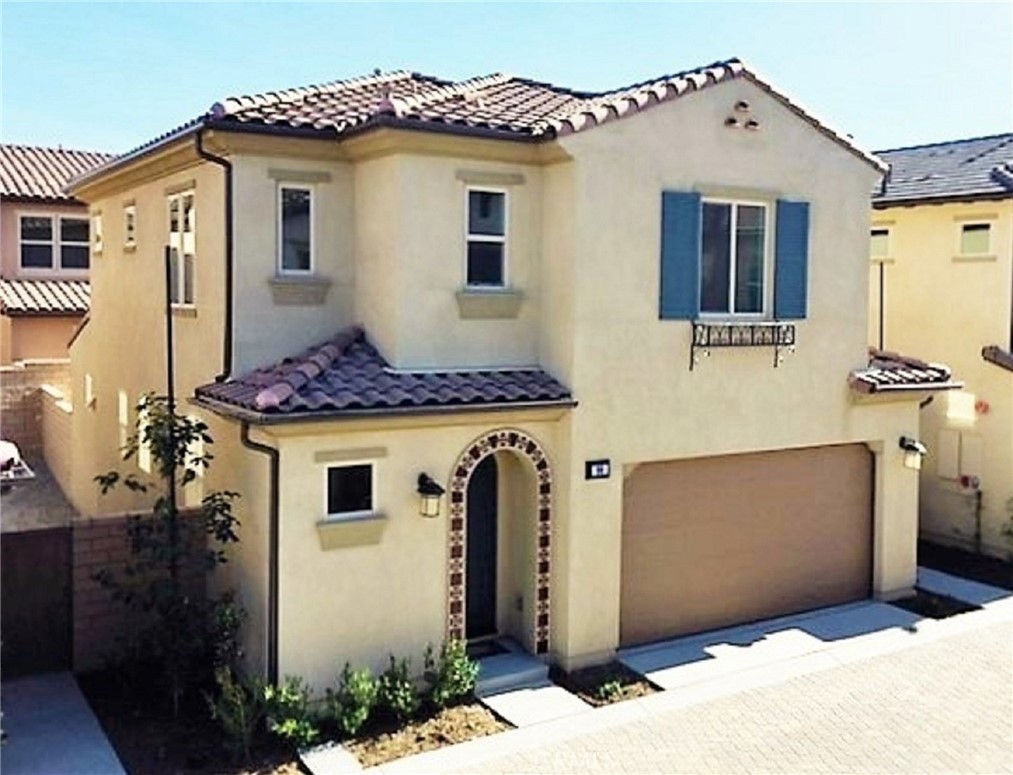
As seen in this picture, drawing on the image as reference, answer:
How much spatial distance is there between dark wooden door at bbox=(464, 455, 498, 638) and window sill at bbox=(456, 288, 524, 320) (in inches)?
80.4

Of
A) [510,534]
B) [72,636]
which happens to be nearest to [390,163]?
[510,534]

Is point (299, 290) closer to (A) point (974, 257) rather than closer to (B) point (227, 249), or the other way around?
(B) point (227, 249)

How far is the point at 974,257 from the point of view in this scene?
19.9 metres

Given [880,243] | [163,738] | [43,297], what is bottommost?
[163,738]

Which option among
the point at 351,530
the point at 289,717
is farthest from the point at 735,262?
the point at 289,717

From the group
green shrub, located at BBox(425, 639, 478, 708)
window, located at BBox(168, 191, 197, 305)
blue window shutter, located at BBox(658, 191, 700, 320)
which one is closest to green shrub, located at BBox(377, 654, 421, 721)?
green shrub, located at BBox(425, 639, 478, 708)

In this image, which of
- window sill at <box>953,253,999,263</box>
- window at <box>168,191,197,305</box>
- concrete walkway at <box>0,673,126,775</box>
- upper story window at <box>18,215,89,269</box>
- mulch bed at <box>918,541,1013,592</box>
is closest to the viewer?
concrete walkway at <box>0,673,126,775</box>

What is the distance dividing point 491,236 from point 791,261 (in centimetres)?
497

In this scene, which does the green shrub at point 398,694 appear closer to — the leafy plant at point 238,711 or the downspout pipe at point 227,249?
the leafy plant at point 238,711

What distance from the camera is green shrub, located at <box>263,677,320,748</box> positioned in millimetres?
11219

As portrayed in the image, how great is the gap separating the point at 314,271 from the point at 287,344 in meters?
1.10

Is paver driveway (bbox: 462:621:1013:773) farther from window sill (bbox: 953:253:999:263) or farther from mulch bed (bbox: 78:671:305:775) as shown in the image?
window sill (bbox: 953:253:999:263)

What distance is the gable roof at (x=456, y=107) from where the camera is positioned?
1297cm

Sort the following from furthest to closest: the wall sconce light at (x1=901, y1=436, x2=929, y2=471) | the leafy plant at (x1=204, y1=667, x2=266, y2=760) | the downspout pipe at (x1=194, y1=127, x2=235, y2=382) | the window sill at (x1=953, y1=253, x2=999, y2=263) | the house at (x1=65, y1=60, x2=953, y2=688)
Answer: the window sill at (x1=953, y1=253, x2=999, y2=263)
the wall sconce light at (x1=901, y1=436, x2=929, y2=471)
the downspout pipe at (x1=194, y1=127, x2=235, y2=382)
the house at (x1=65, y1=60, x2=953, y2=688)
the leafy plant at (x1=204, y1=667, x2=266, y2=760)
